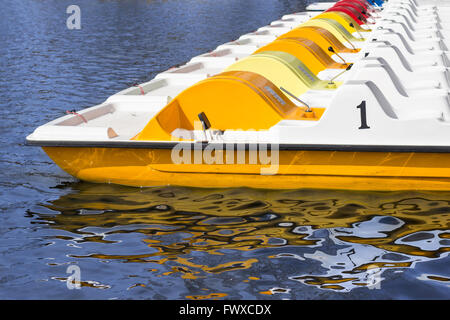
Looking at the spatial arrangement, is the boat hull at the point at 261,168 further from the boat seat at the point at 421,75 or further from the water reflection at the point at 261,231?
the boat seat at the point at 421,75

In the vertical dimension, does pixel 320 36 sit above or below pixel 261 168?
above

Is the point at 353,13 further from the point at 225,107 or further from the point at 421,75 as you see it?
the point at 225,107

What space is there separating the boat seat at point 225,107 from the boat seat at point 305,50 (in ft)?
14.3

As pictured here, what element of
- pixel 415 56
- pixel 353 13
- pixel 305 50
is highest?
pixel 353 13

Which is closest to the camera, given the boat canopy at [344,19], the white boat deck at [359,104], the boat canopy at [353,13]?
the white boat deck at [359,104]

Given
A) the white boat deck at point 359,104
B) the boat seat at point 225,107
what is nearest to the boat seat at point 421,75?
the white boat deck at point 359,104

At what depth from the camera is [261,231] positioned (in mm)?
8656

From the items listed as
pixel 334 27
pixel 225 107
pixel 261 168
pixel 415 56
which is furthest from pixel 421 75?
pixel 334 27

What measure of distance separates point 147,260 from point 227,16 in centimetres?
3804

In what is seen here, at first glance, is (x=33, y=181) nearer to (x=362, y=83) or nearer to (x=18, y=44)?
(x=362, y=83)

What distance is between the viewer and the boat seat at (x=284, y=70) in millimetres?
12453

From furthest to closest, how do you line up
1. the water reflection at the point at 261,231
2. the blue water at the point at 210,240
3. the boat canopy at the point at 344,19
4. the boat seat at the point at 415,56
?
1. the boat canopy at the point at 344,19
2. the boat seat at the point at 415,56
3. the water reflection at the point at 261,231
4. the blue water at the point at 210,240

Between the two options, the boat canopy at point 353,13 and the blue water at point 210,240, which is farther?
the boat canopy at point 353,13

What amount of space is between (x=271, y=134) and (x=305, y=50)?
20.4 feet
